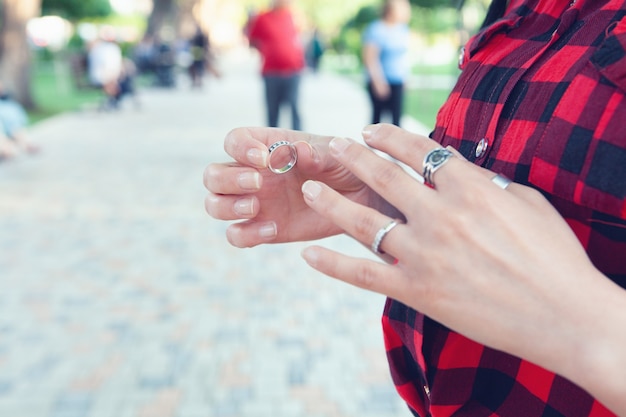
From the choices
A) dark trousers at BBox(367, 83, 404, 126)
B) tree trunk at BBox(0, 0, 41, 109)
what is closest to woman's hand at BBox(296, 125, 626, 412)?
dark trousers at BBox(367, 83, 404, 126)

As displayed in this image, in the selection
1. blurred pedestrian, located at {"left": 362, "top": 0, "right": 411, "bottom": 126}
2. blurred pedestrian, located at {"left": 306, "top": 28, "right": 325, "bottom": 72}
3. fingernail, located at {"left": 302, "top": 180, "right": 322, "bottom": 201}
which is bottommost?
blurred pedestrian, located at {"left": 306, "top": 28, "right": 325, "bottom": 72}

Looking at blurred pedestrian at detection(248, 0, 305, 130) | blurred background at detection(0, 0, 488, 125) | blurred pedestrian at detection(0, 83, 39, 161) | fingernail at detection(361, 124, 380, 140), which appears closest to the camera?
fingernail at detection(361, 124, 380, 140)

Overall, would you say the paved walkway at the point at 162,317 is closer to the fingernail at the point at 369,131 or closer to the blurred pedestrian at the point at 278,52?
the blurred pedestrian at the point at 278,52

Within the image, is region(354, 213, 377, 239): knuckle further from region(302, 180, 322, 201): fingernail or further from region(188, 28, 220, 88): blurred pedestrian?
region(188, 28, 220, 88): blurred pedestrian

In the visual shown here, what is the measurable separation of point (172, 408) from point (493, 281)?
2520mm

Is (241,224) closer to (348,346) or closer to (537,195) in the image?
(537,195)

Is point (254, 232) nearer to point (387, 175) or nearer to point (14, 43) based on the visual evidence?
point (387, 175)

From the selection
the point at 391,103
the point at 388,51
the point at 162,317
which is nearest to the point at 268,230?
the point at 162,317

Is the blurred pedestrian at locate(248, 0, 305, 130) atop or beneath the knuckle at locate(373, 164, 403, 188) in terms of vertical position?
beneath

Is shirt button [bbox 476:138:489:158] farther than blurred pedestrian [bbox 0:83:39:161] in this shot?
No

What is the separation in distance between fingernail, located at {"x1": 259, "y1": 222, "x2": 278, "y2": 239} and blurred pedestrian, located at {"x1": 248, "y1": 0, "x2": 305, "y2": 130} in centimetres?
671

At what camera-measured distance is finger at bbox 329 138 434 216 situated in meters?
0.79

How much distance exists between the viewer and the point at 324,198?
88cm

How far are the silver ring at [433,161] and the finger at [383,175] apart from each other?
2cm
